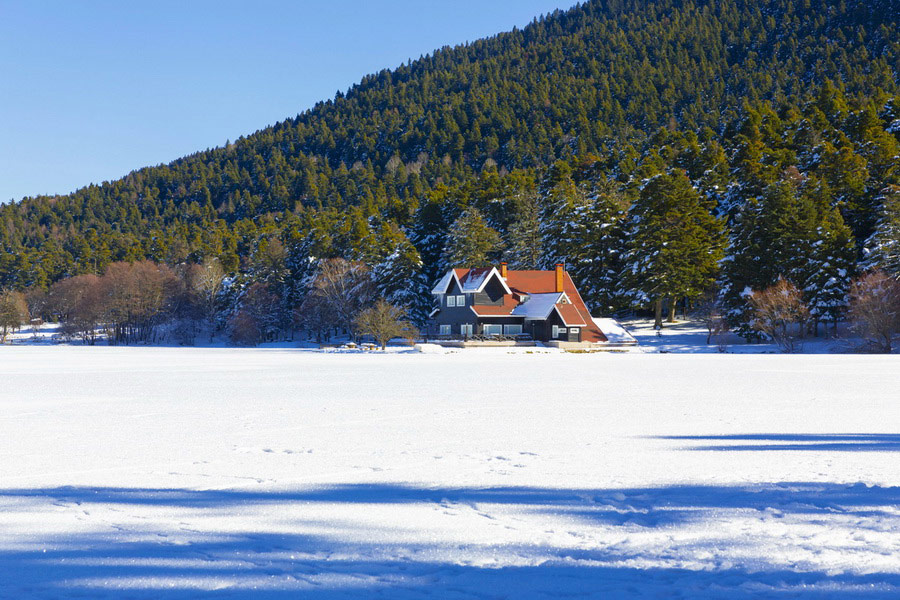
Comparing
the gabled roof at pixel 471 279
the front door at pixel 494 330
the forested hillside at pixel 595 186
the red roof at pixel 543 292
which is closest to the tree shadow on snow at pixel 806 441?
the forested hillside at pixel 595 186

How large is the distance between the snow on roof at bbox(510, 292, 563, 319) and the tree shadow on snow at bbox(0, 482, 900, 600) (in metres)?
47.3

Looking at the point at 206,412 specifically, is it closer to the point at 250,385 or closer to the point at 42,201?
the point at 250,385

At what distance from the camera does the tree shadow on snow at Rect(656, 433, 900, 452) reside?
327 inches

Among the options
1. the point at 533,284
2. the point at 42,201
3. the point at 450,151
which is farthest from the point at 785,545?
the point at 42,201

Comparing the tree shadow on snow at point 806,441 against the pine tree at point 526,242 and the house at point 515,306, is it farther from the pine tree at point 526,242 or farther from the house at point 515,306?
the pine tree at point 526,242

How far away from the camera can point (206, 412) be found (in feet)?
40.8

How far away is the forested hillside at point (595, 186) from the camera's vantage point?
53875 millimetres

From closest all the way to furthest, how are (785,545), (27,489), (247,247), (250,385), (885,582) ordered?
(885,582) < (785,545) < (27,489) < (250,385) < (247,247)

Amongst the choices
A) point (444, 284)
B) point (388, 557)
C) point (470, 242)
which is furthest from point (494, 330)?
point (388, 557)

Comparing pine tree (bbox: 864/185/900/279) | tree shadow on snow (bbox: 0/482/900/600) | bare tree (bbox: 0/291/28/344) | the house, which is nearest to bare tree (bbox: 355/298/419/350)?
the house

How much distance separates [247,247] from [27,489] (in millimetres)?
96700

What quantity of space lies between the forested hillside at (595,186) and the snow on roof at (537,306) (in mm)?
7195

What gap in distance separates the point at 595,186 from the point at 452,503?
7071 cm

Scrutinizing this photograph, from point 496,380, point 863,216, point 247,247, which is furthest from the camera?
point 247,247
